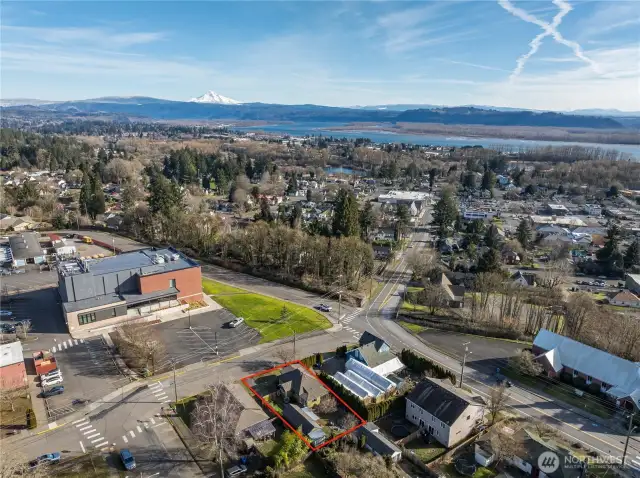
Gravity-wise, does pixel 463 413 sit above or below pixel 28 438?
above

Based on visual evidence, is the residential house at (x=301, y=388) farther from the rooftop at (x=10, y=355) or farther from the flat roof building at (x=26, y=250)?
the flat roof building at (x=26, y=250)

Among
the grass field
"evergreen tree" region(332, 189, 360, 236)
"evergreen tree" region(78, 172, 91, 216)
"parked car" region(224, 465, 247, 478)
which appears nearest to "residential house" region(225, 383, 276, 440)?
"parked car" region(224, 465, 247, 478)

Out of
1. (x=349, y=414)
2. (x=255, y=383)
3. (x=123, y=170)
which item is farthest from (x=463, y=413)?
(x=123, y=170)

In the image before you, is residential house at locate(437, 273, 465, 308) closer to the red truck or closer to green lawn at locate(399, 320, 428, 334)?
green lawn at locate(399, 320, 428, 334)

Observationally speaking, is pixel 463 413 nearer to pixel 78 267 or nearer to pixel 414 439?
pixel 414 439

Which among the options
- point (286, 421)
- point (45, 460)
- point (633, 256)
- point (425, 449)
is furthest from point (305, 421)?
point (633, 256)

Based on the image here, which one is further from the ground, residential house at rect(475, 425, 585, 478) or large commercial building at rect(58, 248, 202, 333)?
large commercial building at rect(58, 248, 202, 333)
